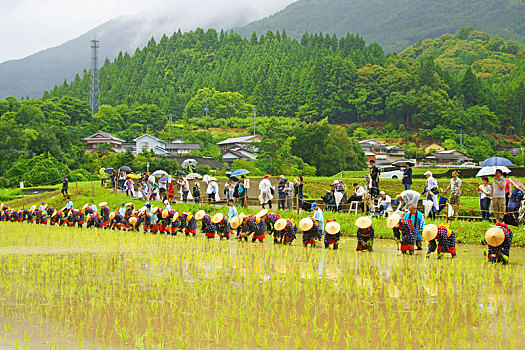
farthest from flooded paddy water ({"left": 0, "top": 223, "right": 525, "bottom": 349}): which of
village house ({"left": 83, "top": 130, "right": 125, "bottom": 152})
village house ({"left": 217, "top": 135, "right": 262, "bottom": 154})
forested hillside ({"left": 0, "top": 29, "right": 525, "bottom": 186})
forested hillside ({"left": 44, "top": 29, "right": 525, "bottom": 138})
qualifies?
forested hillside ({"left": 44, "top": 29, "right": 525, "bottom": 138})

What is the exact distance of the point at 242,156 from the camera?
2469 inches

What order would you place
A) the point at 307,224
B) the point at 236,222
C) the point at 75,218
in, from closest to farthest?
the point at 307,224 < the point at 236,222 < the point at 75,218

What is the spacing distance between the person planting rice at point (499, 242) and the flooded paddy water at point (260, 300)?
0.97ft

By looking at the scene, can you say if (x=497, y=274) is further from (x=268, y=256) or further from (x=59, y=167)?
(x=59, y=167)

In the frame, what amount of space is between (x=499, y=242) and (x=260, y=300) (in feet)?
16.9

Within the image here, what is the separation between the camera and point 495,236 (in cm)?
1015

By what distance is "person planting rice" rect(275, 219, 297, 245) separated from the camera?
13969mm

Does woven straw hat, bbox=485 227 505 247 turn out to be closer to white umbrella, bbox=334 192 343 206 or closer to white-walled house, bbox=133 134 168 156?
white umbrella, bbox=334 192 343 206

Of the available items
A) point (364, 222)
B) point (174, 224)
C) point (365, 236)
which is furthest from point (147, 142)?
point (364, 222)

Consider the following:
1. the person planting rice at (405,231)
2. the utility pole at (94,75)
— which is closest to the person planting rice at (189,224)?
the person planting rice at (405,231)

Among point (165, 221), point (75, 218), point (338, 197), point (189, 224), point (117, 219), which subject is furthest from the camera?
point (75, 218)

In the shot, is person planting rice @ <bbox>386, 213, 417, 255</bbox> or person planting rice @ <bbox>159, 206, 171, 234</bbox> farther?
person planting rice @ <bbox>159, 206, 171, 234</bbox>

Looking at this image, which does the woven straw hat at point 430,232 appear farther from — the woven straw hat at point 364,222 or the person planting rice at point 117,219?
the person planting rice at point 117,219

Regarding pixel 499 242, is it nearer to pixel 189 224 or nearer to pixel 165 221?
pixel 189 224
